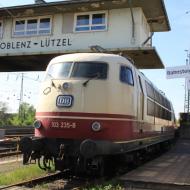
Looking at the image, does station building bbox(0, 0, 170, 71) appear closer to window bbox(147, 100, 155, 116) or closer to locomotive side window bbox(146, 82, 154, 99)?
locomotive side window bbox(146, 82, 154, 99)

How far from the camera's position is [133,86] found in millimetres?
12078

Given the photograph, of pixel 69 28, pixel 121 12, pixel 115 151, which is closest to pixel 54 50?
pixel 69 28

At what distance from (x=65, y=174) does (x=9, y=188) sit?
264cm

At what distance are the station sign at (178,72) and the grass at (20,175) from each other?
5.64 m

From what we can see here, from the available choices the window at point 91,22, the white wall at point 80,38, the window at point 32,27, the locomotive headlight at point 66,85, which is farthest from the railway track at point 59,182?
the window at point 32,27

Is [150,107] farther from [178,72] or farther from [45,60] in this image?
[45,60]

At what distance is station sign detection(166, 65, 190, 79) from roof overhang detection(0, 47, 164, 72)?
5870 millimetres

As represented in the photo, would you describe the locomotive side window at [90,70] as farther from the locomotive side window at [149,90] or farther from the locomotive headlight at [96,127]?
the locomotive side window at [149,90]

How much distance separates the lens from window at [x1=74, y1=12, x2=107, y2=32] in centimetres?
2300

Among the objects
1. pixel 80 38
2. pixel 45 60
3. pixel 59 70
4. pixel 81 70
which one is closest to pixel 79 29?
pixel 80 38

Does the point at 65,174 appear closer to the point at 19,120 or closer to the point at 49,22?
the point at 49,22

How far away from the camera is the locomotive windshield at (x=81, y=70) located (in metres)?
11.4

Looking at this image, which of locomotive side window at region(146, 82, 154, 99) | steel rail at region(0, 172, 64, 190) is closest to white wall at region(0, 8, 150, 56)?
locomotive side window at region(146, 82, 154, 99)

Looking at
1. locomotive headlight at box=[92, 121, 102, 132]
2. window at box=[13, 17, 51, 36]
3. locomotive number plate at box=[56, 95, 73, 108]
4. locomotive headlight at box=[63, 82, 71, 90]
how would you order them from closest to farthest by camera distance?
1. locomotive headlight at box=[92, 121, 102, 132]
2. locomotive number plate at box=[56, 95, 73, 108]
3. locomotive headlight at box=[63, 82, 71, 90]
4. window at box=[13, 17, 51, 36]
